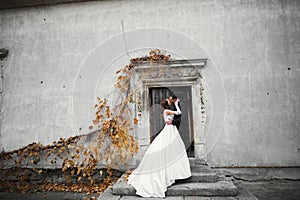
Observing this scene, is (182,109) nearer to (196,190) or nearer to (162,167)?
(162,167)

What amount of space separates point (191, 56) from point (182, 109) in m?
1.29

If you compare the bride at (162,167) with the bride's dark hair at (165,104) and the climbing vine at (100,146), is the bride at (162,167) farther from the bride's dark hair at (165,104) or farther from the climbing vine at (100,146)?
the climbing vine at (100,146)

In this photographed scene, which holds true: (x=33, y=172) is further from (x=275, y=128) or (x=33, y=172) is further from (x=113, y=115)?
(x=275, y=128)

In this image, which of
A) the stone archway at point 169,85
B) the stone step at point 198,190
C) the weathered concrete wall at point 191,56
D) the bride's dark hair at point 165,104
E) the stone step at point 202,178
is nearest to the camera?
the stone step at point 198,190

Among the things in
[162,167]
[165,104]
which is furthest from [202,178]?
[165,104]

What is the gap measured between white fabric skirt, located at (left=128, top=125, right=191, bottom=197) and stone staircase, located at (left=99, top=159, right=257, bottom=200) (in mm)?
143

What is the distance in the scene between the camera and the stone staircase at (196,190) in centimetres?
358

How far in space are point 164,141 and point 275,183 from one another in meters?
2.73

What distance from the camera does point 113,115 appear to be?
4.93m

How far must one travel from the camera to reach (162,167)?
3697 mm

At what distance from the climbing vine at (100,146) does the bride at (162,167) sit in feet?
2.99

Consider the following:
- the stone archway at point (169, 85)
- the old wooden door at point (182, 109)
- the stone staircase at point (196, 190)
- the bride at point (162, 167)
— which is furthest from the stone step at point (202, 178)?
the old wooden door at point (182, 109)

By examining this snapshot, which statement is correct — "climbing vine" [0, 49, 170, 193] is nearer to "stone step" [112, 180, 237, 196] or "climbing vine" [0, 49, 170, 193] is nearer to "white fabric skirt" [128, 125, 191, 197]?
"white fabric skirt" [128, 125, 191, 197]

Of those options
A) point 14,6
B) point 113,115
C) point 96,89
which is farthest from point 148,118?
point 14,6
